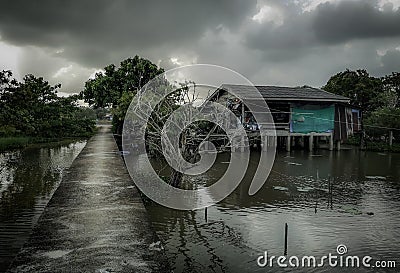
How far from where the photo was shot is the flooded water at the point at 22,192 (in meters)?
6.74

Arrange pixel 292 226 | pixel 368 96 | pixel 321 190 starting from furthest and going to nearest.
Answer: pixel 368 96 < pixel 321 190 < pixel 292 226

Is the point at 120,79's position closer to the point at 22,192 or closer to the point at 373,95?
the point at 22,192

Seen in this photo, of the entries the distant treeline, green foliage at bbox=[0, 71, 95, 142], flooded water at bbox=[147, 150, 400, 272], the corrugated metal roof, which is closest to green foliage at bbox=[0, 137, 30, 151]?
green foliage at bbox=[0, 71, 95, 142]

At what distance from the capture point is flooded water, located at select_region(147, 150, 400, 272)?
6457 mm

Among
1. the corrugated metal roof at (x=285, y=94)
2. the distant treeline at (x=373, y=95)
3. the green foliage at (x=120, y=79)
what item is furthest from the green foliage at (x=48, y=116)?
the distant treeline at (x=373, y=95)

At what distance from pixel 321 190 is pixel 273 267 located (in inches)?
262

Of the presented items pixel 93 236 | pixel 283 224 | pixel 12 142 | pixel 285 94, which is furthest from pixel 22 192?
pixel 285 94

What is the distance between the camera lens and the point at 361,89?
118 ft

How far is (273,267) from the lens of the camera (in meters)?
5.98

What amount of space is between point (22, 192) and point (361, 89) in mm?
33367

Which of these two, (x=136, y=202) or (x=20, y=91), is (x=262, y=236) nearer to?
(x=136, y=202)

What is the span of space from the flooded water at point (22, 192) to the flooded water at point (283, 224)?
2618mm

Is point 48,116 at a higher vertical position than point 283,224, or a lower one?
higher

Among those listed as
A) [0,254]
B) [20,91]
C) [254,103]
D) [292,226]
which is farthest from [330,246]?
[254,103]
